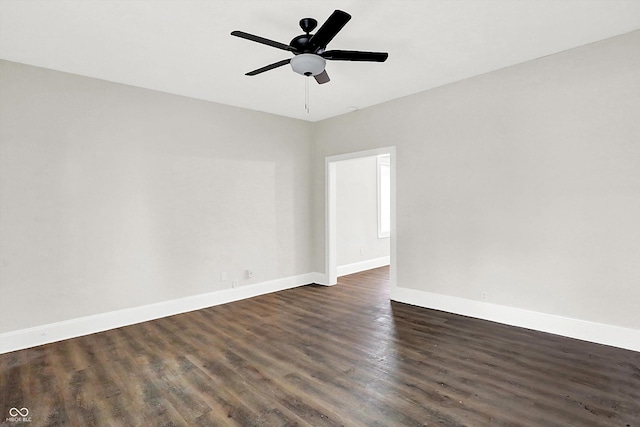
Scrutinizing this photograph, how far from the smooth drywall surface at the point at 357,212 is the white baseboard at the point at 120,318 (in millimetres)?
1650

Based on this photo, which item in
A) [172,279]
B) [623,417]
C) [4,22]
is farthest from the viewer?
[172,279]

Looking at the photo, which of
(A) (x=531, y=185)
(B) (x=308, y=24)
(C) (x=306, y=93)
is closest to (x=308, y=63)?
(B) (x=308, y=24)

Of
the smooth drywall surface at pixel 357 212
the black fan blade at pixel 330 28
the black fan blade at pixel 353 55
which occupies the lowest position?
the smooth drywall surface at pixel 357 212

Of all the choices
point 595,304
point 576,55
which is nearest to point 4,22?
point 576,55

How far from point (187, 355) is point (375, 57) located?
10.1 feet

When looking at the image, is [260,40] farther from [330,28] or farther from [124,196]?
[124,196]

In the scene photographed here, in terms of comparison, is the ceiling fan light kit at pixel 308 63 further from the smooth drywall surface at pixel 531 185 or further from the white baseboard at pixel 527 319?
the white baseboard at pixel 527 319

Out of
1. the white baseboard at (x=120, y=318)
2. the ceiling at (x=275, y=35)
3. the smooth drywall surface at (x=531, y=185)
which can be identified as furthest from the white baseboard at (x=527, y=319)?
the ceiling at (x=275, y=35)

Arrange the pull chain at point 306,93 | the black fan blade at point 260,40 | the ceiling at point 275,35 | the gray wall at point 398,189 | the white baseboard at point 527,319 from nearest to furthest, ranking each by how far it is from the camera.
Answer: the black fan blade at point 260,40 → the ceiling at point 275,35 → the white baseboard at point 527,319 → the gray wall at point 398,189 → the pull chain at point 306,93

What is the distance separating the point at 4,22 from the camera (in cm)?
267

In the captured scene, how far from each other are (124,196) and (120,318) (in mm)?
1423

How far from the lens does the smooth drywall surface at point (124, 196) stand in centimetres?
337

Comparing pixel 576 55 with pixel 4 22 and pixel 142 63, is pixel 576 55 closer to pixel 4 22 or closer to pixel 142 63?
pixel 142 63

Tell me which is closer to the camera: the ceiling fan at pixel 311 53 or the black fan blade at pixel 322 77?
the ceiling fan at pixel 311 53
